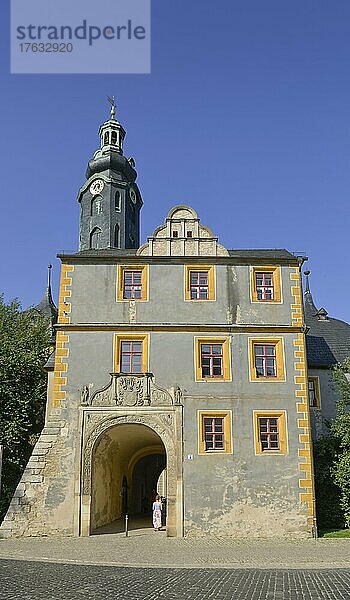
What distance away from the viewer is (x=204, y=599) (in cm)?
1139

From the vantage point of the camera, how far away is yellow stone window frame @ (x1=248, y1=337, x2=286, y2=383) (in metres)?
25.3

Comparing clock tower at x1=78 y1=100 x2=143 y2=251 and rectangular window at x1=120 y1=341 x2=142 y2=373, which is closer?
rectangular window at x1=120 y1=341 x2=142 y2=373

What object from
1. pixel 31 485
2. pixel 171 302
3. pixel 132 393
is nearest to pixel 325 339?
pixel 171 302

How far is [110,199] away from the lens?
53.5m

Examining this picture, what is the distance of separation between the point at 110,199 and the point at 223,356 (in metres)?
30.6

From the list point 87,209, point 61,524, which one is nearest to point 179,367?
point 61,524

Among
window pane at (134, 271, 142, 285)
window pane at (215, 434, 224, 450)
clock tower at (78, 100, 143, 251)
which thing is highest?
clock tower at (78, 100, 143, 251)

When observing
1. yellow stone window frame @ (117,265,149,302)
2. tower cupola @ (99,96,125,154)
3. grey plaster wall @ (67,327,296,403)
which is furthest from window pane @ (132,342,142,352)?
tower cupola @ (99,96,125,154)

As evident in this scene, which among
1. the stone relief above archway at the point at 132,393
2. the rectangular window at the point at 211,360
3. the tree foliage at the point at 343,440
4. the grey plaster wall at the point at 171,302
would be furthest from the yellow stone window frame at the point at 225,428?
the tree foliage at the point at 343,440

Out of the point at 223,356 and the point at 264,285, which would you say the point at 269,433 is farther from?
the point at 264,285

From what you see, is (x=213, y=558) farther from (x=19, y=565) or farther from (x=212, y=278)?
(x=212, y=278)

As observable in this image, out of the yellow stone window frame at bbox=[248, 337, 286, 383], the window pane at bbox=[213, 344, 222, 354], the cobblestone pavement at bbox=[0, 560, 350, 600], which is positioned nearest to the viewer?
the cobblestone pavement at bbox=[0, 560, 350, 600]

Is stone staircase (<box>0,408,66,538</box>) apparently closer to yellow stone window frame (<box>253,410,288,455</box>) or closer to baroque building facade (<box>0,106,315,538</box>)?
baroque building facade (<box>0,106,315,538</box>)

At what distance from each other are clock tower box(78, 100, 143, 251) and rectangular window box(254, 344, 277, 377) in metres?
26.4
